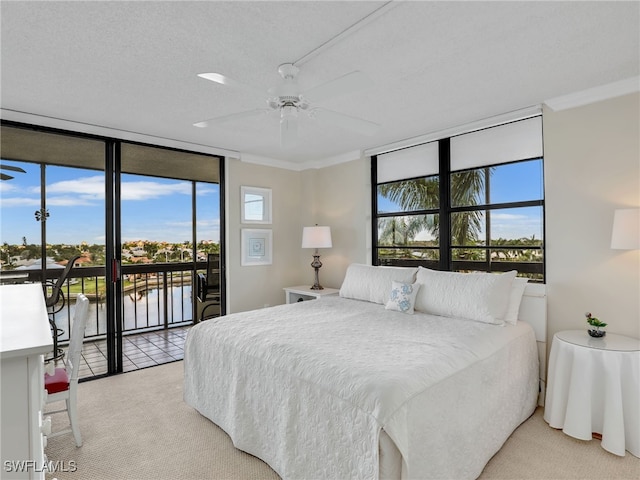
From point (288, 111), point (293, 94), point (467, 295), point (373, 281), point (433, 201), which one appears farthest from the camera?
point (433, 201)

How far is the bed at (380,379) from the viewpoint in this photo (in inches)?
64.6

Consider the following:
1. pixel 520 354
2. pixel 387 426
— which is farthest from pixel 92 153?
pixel 520 354

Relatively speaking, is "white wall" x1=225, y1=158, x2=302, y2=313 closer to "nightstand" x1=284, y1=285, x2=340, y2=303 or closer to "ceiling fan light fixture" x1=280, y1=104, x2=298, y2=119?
"nightstand" x1=284, y1=285, x2=340, y2=303

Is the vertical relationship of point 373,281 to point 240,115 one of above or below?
below

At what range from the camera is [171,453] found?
2.28 metres

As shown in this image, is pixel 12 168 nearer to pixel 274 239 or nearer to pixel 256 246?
pixel 256 246

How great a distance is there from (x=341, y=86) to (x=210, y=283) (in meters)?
3.89

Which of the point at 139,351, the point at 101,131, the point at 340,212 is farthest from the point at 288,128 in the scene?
the point at 139,351

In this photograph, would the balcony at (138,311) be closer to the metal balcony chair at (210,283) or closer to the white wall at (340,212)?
the metal balcony chair at (210,283)

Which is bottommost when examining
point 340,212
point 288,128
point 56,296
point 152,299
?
point 152,299

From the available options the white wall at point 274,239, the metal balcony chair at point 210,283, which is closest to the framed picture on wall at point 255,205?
the white wall at point 274,239

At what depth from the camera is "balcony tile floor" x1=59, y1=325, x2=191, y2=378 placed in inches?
149

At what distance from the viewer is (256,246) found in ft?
15.8

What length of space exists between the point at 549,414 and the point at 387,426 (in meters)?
1.75
